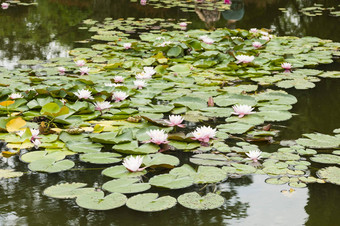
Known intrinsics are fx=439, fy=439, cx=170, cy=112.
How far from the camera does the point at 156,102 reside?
10.4 feet

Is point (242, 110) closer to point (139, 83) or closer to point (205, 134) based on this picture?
point (205, 134)

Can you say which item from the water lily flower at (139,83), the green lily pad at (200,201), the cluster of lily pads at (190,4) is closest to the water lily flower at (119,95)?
the water lily flower at (139,83)

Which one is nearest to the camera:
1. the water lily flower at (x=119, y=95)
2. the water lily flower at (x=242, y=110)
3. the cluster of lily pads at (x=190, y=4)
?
the water lily flower at (x=242, y=110)

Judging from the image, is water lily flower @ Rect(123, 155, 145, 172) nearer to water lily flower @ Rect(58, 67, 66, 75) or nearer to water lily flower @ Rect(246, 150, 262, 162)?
water lily flower @ Rect(246, 150, 262, 162)

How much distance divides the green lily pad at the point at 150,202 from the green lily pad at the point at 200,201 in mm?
46

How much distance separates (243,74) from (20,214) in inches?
101

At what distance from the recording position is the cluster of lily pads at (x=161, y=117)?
80.4 inches

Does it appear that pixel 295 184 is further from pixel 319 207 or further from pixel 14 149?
pixel 14 149

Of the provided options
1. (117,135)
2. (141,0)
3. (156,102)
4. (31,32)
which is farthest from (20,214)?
(141,0)

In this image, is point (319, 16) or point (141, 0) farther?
point (141, 0)

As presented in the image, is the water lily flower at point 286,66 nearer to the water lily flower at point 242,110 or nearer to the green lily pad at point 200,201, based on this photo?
the water lily flower at point 242,110

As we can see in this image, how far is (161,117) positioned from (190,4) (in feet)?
18.8

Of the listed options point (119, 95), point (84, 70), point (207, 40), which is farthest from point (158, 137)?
point (207, 40)

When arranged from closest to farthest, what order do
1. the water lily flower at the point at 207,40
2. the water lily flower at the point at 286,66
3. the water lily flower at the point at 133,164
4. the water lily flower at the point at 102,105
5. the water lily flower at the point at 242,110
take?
the water lily flower at the point at 133,164 < the water lily flower at the point at 242,110 < the water lily flower at the point at 102,105 < the water lily flower at the point at 286,66 < the water lily flower at the point at 207,40
